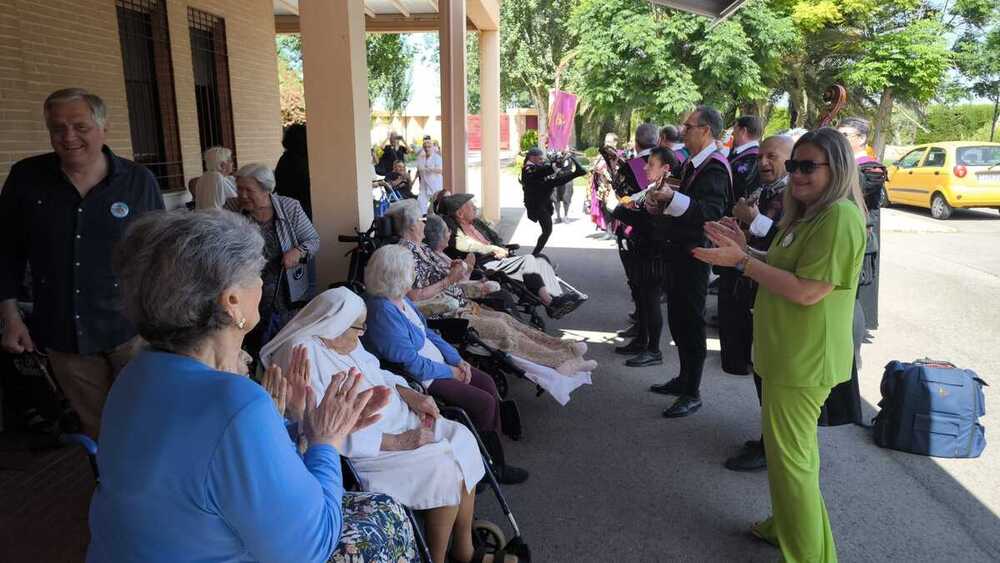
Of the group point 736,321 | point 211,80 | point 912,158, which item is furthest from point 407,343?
point 912,158

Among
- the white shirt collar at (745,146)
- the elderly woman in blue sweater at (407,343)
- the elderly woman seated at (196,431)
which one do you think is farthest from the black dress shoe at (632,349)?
the elderly woman seated at (196,431)

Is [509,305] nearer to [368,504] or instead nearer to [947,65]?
[368,504]

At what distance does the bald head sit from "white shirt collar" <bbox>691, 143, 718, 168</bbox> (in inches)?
15.0

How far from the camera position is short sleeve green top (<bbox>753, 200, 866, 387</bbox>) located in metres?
2.34

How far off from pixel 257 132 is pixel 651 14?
13038 millimetres

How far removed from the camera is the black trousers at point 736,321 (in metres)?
4.12

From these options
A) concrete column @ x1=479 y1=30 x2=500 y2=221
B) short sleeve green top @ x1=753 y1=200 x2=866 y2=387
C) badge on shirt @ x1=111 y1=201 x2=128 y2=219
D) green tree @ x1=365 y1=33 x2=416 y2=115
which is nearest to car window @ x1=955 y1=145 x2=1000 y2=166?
concrete column @ x1=479 y1=30 x2=500 y2=221

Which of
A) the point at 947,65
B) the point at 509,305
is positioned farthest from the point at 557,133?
the point at 947,65

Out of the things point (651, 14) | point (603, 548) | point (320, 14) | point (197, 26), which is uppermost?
point (651, 14)

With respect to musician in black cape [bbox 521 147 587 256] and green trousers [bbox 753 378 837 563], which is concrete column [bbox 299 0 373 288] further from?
musician in black cape [bbox 521 147 587 256]

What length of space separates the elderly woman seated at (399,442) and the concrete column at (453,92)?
20.9ft

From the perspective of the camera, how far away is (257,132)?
9.23m

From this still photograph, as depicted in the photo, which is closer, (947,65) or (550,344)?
(550,344)

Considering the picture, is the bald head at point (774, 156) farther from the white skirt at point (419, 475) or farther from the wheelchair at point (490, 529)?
the white skirt at point (419, 475)
